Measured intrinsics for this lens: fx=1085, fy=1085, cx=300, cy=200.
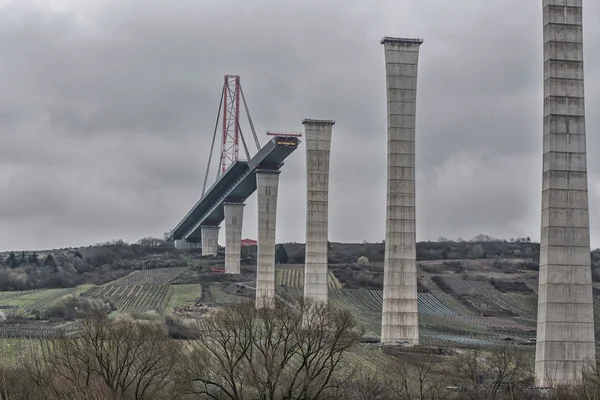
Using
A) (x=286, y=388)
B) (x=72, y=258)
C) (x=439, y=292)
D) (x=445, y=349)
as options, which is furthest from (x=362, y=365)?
(x=72, y=258)

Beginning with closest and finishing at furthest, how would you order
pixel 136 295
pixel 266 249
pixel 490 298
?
pixel 266 249, pixel 136 295, pixel 490 298

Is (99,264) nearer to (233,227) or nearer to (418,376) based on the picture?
(233,227)

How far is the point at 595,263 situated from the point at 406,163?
390ft

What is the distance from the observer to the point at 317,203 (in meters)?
86.9

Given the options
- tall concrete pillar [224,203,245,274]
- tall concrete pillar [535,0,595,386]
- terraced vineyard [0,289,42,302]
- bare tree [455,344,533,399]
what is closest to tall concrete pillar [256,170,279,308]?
bare tree [455,344,533,399]

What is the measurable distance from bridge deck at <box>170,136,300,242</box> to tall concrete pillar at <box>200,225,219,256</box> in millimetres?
1232

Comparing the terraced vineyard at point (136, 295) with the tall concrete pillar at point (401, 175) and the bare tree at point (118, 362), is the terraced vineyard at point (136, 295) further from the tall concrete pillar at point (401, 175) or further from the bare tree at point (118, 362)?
the bare tree at point (118, 362)

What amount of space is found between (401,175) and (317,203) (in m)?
17.9

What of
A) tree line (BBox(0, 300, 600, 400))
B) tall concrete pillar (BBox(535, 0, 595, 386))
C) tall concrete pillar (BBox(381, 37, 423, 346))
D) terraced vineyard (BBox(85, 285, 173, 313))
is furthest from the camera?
terraced vineyard (BBox(85, 285, 173, 313))

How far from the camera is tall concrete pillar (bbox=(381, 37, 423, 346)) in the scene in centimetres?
6981

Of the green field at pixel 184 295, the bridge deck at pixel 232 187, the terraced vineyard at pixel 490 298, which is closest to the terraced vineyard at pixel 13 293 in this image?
the green field at pixel 184 295

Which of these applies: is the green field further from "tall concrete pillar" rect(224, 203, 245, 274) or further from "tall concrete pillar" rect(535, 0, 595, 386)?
"tall concrete pillar" rect(535, 0, 595, 386)

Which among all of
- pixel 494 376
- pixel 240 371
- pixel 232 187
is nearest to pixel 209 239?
pixel 232 187

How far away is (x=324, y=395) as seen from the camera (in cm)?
5097
